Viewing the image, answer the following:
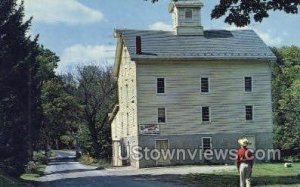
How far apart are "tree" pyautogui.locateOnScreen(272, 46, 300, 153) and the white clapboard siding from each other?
19626 mm

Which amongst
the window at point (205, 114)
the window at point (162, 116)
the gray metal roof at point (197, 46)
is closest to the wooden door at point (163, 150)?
the window at point (162, 116)

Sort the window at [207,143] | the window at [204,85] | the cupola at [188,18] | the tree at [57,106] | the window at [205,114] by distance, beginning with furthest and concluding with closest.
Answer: the tree at [57,106] < the cupola at [188,18] < the window at [204,85] < the window at [205,114] < the window at [207,143]

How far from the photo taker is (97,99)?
8106 cm

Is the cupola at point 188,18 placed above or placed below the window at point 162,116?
above

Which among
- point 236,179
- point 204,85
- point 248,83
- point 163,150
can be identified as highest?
point 248,83

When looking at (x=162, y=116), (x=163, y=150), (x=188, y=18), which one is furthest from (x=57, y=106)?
(x=163, y=150)

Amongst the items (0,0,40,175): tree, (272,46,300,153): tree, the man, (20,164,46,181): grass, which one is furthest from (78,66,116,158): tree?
the man

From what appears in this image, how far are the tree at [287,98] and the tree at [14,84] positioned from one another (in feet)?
145

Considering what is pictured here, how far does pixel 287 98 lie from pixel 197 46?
91.4 feet

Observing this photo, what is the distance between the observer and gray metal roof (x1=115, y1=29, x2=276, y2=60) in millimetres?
51531

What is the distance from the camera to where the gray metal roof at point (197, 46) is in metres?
51.5

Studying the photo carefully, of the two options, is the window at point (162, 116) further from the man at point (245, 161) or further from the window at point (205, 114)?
the man at point (245, 161)

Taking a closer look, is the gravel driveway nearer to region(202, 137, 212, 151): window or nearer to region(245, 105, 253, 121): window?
region(202, 137, 212, 151): window

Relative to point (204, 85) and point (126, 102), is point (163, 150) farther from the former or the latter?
point (126, 102)
